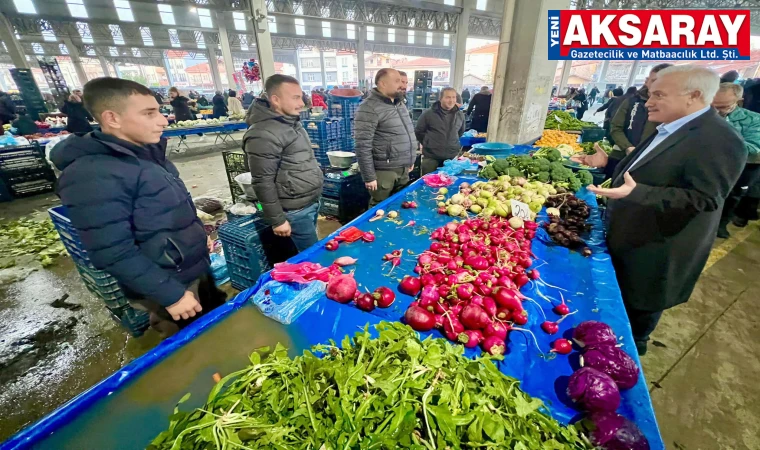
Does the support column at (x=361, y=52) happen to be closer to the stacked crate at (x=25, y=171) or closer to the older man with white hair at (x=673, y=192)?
the stacked crate at (x=25, y=171)

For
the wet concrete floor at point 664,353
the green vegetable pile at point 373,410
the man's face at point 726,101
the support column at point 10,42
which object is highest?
the support column at point 10,42

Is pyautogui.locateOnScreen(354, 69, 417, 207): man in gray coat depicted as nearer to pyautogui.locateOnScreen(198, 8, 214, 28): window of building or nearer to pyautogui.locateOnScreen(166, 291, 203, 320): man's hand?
pyautogui.locateOnScreen(166, 291, 203, 320): man's hand

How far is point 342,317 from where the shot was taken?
66.8 inches

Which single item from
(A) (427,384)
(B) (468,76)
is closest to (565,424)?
(A) (427,384)

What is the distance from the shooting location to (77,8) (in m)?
16.2

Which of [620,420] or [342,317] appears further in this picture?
[342,317]

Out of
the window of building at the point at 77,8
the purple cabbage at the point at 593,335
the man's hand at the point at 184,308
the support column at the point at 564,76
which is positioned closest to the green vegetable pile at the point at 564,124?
the purple cabbage at the point at 593,335

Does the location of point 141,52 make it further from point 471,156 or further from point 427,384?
point 427,384

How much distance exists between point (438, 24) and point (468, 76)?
107 feet

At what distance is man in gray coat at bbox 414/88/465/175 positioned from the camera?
16.5 ft

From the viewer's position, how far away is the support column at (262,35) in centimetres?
956

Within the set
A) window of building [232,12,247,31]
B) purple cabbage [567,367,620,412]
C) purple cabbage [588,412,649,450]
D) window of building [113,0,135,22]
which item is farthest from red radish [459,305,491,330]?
window of building [232,12,247,31]

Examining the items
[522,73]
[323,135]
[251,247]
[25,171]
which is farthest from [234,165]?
[522,73]

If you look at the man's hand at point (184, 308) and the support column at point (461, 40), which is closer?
the man's hand at point (184, 308)
